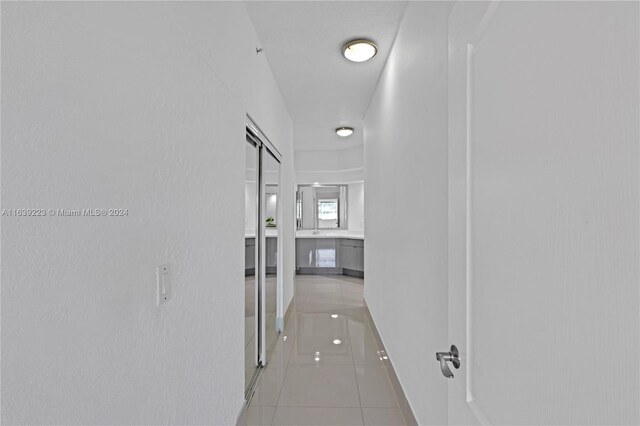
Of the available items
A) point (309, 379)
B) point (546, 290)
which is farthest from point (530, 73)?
point (309, 379)

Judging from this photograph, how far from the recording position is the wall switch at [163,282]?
A: 1.03 meters

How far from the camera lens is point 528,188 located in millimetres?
547

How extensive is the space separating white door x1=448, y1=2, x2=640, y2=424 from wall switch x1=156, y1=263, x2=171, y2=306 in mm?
941

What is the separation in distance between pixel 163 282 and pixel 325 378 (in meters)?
1.93

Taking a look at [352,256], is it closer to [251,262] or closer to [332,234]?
[332,234]

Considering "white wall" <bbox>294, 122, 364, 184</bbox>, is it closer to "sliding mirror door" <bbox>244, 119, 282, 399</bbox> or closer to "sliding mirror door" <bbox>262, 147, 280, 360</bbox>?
"sliding mirror door" <bbox>262, 147, 280, 360</bbox>

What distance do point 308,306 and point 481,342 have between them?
3951mm

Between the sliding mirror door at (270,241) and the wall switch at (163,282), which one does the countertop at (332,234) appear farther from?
the wall switch at (163,282)

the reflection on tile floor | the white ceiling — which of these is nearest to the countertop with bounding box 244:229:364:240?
the reflection on tile floor

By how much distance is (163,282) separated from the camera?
106 centimetres

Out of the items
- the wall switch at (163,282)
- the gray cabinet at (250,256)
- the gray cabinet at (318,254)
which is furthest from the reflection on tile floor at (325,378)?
the gray cabinet at (318,254)

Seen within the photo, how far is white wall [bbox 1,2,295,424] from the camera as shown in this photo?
1.95 ft

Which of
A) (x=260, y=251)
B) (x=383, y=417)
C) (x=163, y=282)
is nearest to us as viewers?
(x=163, y=282)

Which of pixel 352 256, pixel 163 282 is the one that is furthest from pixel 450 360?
pixel 352 256
